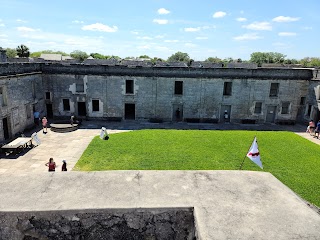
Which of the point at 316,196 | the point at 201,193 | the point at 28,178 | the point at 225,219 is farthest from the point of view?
the point at 316,196

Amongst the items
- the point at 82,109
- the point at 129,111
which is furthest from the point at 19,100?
the point at 129,111

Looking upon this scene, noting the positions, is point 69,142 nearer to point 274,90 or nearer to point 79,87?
point 79,87

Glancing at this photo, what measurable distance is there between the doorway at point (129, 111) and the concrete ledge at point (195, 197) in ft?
67.4

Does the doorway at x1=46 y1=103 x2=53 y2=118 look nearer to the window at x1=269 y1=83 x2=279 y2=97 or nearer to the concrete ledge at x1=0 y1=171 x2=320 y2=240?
the concrete ledge at x1=0 y1=171 x2=320 y2=240

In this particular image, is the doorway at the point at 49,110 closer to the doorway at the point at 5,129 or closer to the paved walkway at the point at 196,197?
the doorway at the point at 5,129

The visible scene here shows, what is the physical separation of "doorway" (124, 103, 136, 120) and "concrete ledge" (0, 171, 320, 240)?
2055 centimetres

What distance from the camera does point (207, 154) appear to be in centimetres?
1736

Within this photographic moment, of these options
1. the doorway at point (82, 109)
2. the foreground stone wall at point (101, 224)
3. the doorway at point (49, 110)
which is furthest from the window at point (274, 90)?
the foreground stone wall at point (101, 224)

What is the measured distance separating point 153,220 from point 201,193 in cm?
138

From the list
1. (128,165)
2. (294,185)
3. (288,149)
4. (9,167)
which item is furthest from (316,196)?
(9,167)

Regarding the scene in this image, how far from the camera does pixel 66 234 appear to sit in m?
5.59

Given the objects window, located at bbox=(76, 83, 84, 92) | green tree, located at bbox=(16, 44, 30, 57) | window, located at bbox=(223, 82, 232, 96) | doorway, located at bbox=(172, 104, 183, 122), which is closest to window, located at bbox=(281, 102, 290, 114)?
window, located at bbox=(223, 82, 232, 96)

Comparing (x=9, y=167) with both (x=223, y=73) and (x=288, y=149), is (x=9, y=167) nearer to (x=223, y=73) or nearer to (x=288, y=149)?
(x=288, y=149)

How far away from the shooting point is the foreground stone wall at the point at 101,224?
5.48 metres
